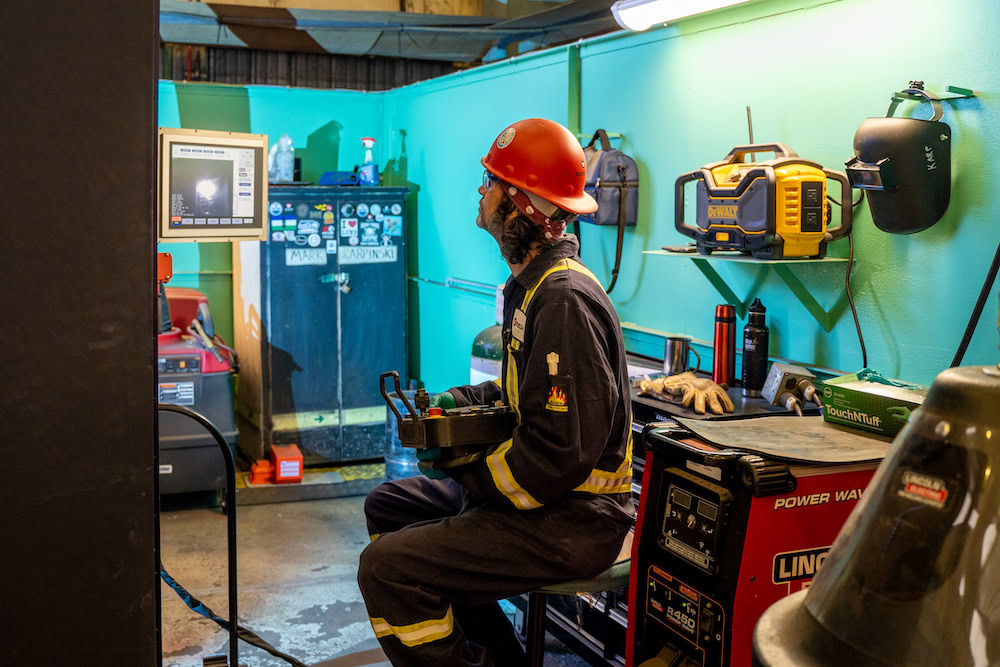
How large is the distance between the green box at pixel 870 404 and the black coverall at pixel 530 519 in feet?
1.79

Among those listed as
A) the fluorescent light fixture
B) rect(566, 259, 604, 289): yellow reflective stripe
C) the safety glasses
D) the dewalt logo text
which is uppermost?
the fluorescent light fixture

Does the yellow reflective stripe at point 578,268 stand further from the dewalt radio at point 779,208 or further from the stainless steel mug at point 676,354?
the stainless steel mug at point 676,354

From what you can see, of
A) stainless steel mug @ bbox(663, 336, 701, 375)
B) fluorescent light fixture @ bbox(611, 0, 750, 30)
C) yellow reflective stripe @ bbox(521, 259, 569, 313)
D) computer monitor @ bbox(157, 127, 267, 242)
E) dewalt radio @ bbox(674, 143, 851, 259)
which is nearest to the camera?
yellow reflective stripe @ bbox(521, 259, 569, 313)

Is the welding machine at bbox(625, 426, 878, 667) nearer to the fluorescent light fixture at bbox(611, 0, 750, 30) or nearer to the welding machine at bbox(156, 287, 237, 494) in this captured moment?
the fluorescent light fixture at bbox(611, 0, 750, 30)

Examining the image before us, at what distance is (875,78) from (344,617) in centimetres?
294

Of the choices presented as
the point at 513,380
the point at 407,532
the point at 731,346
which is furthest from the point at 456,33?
the point at 407,532

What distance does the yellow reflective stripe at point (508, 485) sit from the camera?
93.9 inches

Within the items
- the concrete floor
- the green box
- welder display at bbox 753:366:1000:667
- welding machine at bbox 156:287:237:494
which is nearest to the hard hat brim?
the green box

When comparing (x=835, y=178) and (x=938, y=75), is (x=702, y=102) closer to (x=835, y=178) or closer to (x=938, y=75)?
(x=835, y=178)

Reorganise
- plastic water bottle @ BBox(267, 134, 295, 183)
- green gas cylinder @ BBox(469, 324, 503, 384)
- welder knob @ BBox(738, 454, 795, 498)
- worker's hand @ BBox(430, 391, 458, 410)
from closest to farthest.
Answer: welder knob @ BBox(738, 454, 795, 498)
worker's hand @ BBox(430, 391, 458, 410)
green gas cylinder @ BBox(469, 324, 503, 384)
plastic water bottle @ BBox(267, 134, 295, 183)

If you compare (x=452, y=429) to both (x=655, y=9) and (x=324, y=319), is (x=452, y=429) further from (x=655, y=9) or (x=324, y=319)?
(x=324, y=319)

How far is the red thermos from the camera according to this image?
340cm

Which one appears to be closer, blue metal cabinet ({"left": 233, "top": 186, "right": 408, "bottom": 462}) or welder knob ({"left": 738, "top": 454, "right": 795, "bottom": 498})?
welder knob ({"left": 738, "top": 454, "right": 795, "bottom": 498})

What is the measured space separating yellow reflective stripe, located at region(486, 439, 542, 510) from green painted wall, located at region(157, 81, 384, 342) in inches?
181
